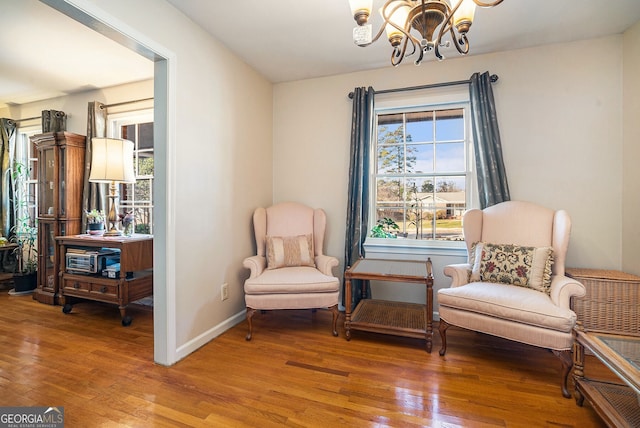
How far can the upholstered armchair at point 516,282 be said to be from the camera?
170 cm

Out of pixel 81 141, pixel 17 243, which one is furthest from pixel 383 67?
pixel 17 243

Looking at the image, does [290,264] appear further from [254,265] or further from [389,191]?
[389,191]

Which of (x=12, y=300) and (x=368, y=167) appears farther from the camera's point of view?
(x=12, y=300)

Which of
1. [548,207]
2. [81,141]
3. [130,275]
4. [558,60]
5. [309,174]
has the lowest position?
[130,275]

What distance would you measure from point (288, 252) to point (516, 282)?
1821mm

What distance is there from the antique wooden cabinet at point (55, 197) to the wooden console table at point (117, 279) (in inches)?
12.4

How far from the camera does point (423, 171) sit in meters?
2.92

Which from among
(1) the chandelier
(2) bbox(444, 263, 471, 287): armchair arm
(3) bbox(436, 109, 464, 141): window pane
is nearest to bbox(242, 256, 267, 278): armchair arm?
(2) bbox(444, 263, 471, 287): armchair arm

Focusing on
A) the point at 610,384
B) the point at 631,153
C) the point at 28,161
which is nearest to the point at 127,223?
the point at 28,161

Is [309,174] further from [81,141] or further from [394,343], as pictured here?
[81,141]

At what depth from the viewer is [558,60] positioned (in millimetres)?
2445

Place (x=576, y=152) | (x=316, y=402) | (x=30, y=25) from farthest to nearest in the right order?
(x=576, y=152), (x=30, y=25), (x=316, y=402)

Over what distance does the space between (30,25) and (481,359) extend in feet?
13.7

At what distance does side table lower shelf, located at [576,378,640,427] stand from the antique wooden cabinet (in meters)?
4.43
